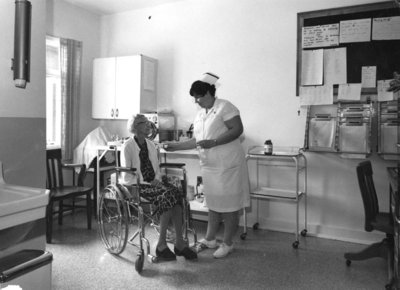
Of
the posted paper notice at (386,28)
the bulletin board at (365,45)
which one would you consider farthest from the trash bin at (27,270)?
the posted paper notice at (386,28)

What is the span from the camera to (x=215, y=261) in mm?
2846

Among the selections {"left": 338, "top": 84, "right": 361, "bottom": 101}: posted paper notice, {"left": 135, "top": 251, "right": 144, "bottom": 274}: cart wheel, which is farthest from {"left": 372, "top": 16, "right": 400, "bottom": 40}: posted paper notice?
{"left": 135, "top": 251, "right": 144, "bottom": 274}: cart wheel

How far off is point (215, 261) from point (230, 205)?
1.52 ft

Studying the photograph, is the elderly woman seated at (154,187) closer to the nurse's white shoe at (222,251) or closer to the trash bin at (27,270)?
the nurse's white shoe at (222,251)

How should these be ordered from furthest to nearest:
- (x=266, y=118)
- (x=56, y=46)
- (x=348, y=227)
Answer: (x=56, y=46)
(x=266, y=118)
(x=348, y=227)

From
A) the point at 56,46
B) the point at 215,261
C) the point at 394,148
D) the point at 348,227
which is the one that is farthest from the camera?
the point at 56,46

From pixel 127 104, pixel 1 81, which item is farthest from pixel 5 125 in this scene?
pixel 127 104

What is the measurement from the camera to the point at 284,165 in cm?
365

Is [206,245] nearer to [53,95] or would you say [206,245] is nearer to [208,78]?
[208,78]

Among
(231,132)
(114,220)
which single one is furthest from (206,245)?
(231,132)

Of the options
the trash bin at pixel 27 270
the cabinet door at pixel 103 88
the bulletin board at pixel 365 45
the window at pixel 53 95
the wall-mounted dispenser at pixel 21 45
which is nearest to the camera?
the trash bin at pixel 27 270

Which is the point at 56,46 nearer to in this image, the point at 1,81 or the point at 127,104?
the point at 127,104

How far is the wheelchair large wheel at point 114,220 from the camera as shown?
9.00 ft

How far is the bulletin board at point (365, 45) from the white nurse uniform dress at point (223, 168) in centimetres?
128
